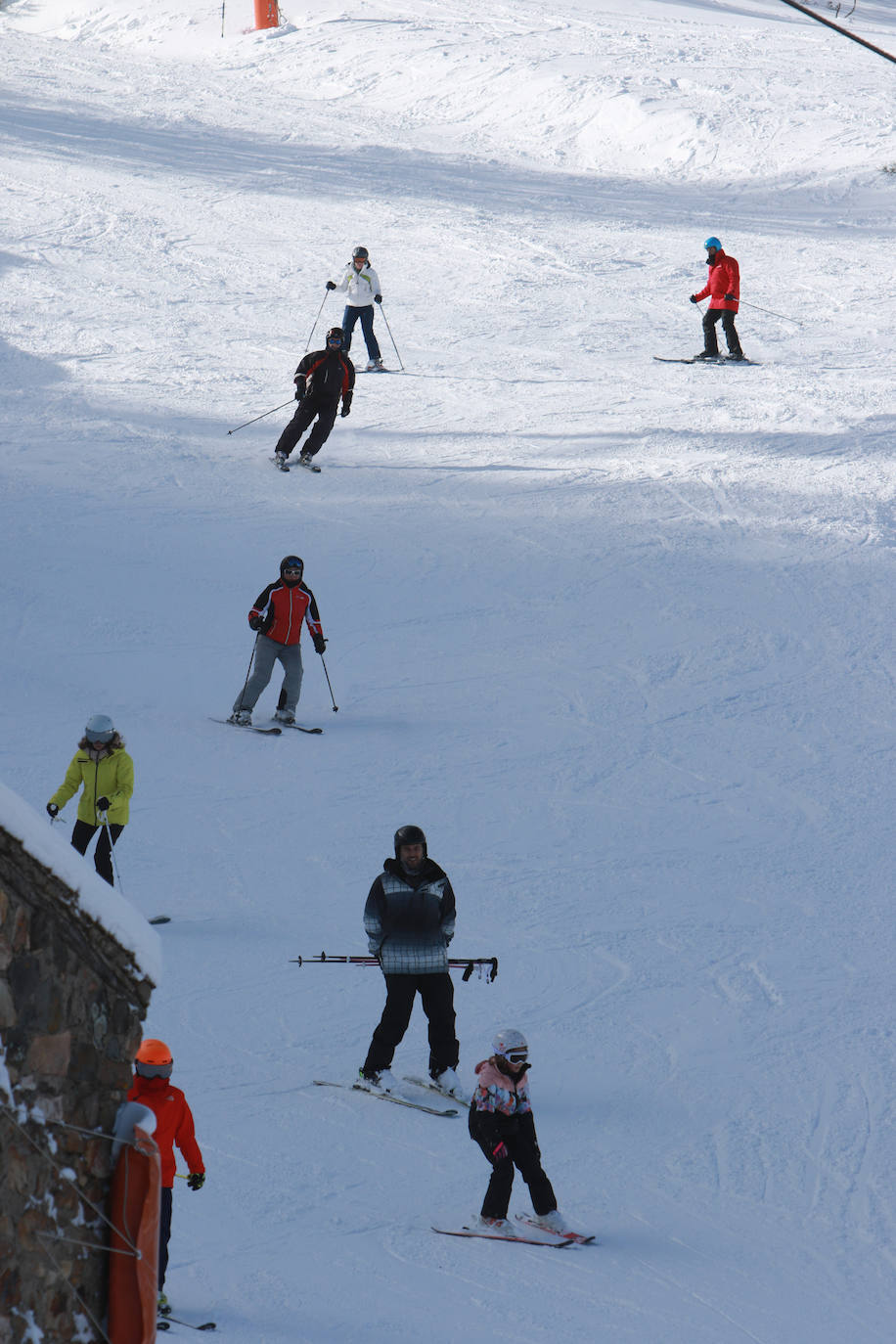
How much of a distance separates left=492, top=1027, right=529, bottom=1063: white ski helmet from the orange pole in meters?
35.9

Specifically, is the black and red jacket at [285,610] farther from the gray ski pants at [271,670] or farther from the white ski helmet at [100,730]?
the white ski helmet at [100,730]

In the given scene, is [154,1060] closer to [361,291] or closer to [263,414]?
[263,414]

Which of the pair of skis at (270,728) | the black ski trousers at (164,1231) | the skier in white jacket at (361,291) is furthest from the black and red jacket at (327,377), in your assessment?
the black ski trousers at (164,1231)

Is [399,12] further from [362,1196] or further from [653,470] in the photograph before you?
[362,1196]

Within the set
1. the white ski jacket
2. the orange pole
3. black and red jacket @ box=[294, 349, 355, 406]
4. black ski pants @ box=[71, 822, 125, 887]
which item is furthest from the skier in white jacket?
the orange pole

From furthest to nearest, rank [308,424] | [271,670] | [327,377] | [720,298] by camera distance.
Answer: [720,298] → [308,424] → [327,377] → [271,670]

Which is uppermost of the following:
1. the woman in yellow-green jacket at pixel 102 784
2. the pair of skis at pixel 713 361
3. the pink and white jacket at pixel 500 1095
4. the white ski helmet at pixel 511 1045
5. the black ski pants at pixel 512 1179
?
the pair of skis at pixel 713 361

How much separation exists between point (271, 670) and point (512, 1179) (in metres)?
5.82

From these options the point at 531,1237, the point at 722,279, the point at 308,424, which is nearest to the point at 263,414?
the point at 308,424

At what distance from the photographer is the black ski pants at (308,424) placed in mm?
15225

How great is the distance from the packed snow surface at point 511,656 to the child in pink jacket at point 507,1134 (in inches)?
8.5

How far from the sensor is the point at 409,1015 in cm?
658

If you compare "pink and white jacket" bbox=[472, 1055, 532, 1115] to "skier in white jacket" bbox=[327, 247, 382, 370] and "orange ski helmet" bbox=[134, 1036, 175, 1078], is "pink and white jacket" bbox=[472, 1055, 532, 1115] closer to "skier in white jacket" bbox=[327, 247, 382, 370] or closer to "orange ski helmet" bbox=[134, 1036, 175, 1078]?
"orange ski helmet" bbox=[134, 1036, 175, 1078]

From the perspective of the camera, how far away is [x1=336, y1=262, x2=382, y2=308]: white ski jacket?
1789cm
